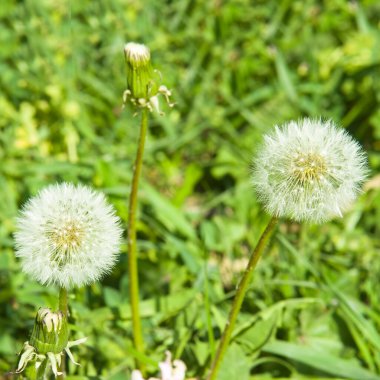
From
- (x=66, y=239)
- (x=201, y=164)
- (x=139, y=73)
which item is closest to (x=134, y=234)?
(x=66, y=239)

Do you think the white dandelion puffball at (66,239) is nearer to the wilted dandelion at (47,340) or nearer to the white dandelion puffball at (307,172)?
the wilted dandelion at (47,340)

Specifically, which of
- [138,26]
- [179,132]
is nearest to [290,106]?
[179,132]


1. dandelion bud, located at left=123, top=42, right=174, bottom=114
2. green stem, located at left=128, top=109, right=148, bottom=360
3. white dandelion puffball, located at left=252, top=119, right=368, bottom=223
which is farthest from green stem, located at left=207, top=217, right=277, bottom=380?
dandelion bud, located at left=123, top=42, right=174, bottom=114

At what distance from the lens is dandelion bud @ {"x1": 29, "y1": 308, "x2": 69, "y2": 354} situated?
56.5 inches

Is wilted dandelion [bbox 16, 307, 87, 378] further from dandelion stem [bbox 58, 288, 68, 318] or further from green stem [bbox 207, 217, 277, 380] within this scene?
green stem [bbox 207, 217, 277, 380]

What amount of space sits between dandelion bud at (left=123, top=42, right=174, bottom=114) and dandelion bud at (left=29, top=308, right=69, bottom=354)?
1.86 ft

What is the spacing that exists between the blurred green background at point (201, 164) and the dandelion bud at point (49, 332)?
437mm

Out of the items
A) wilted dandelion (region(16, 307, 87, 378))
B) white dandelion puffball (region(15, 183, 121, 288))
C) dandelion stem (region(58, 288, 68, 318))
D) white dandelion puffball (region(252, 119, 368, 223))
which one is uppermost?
white dandelion puffball (region(252, 119, 368, 223))

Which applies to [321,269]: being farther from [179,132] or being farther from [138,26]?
[138,26]

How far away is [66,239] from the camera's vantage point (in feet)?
5.04

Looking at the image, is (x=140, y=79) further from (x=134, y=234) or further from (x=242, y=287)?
(x=242, y=287)

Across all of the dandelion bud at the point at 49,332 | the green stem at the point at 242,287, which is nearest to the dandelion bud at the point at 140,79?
the green stem at the point at 242,287

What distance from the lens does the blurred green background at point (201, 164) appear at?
7.45 ft

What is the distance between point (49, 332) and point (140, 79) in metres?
0.66
